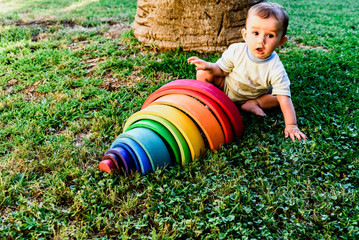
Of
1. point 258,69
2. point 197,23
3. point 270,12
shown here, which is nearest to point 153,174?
point 258,69

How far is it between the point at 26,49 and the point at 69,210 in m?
3.66

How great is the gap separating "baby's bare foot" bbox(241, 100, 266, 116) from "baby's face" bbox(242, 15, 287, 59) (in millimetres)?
559

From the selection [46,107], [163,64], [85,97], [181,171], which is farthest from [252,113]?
[46,107]

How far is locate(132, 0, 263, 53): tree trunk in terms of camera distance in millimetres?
4496

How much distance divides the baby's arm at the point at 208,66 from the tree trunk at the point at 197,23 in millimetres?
1408

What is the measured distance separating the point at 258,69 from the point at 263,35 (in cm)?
37

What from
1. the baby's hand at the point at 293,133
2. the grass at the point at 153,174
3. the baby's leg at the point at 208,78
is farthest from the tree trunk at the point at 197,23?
the baby's hand at the point at 293,133

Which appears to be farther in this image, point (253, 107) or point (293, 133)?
point (253, 107)

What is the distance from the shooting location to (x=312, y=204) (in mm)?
2230

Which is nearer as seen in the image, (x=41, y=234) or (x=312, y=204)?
(x=41, y=234)

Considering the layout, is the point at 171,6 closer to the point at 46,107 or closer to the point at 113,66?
the point at 113,66

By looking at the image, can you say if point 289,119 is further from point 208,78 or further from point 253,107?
point 208,78

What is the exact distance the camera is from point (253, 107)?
130 inches

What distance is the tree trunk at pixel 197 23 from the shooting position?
450 cm
